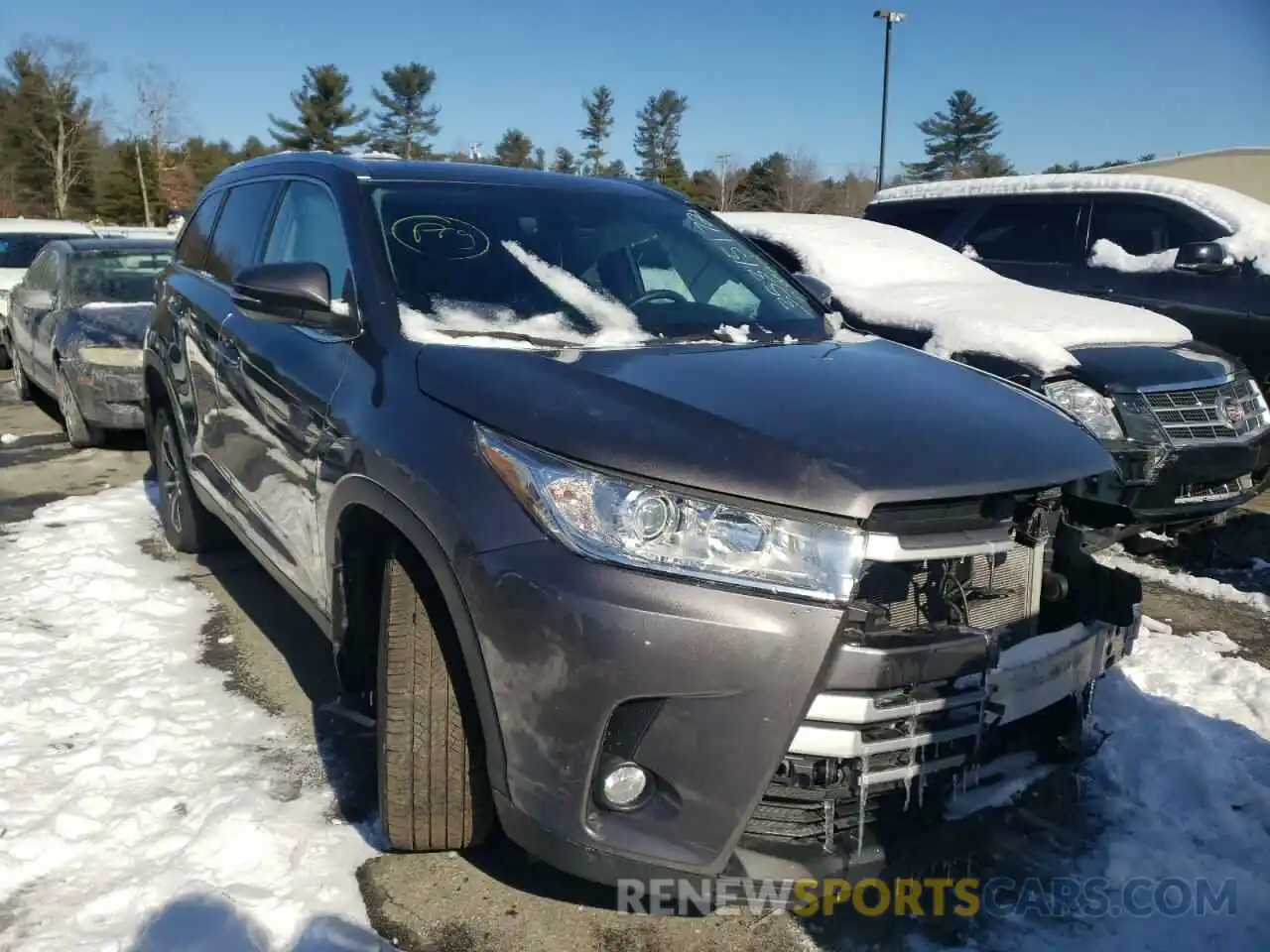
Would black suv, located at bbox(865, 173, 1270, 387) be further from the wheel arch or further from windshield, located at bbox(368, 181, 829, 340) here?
the wheel arch

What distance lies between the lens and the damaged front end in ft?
6.54

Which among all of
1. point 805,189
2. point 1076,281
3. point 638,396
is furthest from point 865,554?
point 805,189

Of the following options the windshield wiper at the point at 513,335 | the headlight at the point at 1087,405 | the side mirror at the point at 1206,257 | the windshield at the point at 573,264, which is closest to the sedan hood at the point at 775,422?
the windshield wiper at the point at 513,335

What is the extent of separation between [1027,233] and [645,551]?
637 centimetres

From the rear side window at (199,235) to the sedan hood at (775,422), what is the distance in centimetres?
253

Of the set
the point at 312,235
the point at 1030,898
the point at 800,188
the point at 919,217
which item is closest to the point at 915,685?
the point at 1030,898

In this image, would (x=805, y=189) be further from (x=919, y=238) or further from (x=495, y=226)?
(x=495, y=226)

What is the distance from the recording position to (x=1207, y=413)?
4.78 m

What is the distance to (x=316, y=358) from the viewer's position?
2906mm

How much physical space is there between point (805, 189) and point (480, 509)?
52.8 metres

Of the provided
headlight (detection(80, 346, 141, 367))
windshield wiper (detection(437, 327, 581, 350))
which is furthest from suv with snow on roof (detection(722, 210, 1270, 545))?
headlight (detection(80, 346, 141, 367))

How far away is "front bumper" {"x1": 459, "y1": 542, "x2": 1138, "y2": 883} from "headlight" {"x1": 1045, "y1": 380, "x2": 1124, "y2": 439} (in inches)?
110

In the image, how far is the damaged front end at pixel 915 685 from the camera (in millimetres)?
1994

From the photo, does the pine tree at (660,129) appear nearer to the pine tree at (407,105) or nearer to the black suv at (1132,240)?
the pine tree at (407,105)
